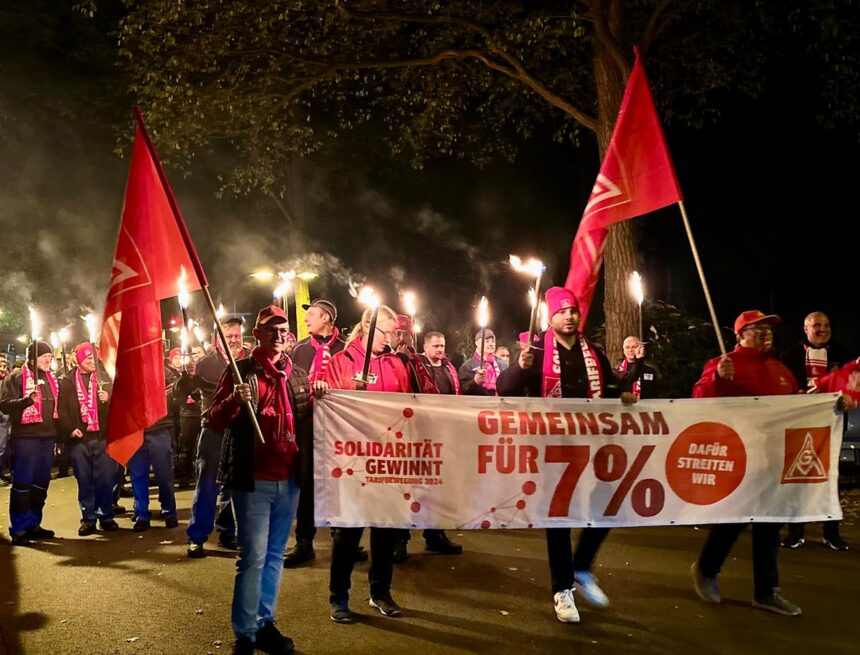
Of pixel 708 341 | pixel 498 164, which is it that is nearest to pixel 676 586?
pixel 708 341

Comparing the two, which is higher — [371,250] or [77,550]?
[371,250]

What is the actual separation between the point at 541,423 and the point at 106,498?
5.72 metres

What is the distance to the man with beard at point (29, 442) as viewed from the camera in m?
8.30

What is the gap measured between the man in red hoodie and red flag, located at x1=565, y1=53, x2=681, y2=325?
109 centimetres

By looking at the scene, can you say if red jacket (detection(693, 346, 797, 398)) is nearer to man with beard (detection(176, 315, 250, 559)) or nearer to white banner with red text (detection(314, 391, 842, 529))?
white banner with red text (detection(314, 391, 842, 529))

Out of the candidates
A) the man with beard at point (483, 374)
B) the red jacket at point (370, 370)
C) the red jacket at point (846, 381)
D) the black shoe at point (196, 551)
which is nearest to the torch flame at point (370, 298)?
the red jacket at point (370, 370)

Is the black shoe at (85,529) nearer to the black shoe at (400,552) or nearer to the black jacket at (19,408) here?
the black jacket at (19,408)

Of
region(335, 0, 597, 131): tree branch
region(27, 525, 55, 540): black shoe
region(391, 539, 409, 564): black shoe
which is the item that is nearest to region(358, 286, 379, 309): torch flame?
region(391, 539, 409, 564): black shoe

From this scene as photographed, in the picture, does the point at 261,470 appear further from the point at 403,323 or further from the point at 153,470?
the point at 153,470

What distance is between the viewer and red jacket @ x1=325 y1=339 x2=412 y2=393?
231 inches

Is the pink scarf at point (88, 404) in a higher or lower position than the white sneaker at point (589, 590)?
higher

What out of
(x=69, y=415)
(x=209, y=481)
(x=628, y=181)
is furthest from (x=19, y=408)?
(x=628, y=181)

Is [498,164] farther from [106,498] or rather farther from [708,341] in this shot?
[106,498]

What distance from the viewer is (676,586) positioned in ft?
20.3
